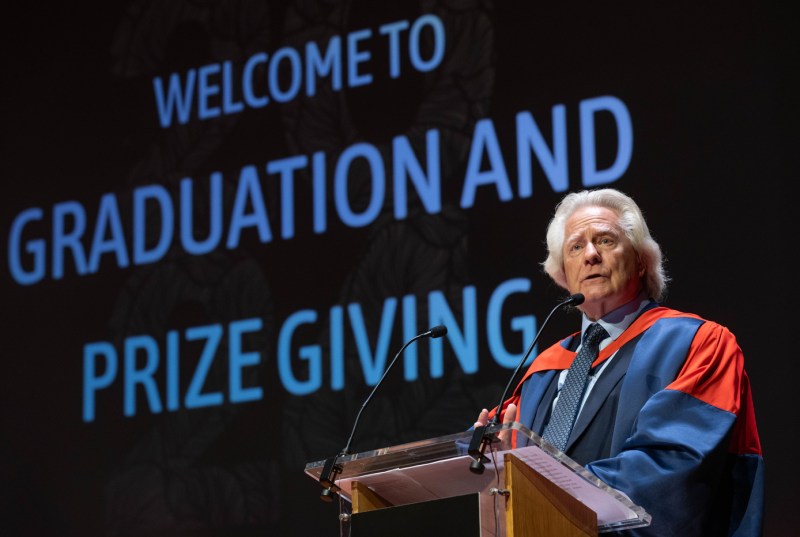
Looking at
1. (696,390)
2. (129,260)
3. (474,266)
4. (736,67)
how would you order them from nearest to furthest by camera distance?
(696,390), (736,67), (474,266), (129,260)

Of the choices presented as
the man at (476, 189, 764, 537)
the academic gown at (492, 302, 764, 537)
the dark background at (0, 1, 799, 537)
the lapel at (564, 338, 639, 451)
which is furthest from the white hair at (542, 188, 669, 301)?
the dark background at (0, 1, 799, 537)

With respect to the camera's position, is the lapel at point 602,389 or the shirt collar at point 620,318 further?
the shirt collar at point 620,318

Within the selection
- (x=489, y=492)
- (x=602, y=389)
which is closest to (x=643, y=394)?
(x=602, y=389)

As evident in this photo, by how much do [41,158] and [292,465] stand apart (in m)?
2.07

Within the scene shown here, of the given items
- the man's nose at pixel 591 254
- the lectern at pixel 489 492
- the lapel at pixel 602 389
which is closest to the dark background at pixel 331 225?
the man's nose at pixel 591 254

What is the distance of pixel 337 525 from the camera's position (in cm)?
488

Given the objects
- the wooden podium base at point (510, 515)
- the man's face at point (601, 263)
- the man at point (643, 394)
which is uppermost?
the man's face at point (601, 263)

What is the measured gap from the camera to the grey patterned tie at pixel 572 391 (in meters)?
2.98

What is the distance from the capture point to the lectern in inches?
89.3

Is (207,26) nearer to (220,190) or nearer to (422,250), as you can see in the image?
(220,190)

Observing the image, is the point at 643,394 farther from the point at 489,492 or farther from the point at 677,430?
the point at 489,492

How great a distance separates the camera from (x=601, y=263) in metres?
3.23

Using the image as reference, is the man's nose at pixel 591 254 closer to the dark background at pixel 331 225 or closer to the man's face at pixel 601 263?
the man's face at pixel 601 263

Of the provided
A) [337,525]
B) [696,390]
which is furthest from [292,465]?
[696,390]
